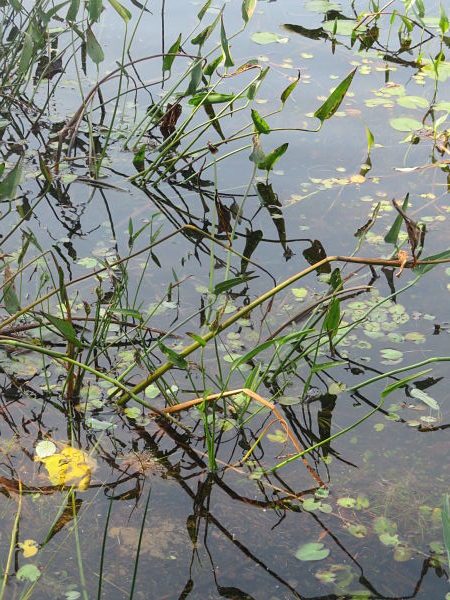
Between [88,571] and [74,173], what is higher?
[74,173]

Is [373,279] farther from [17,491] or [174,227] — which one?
[17,491]

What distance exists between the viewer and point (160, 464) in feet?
6.77

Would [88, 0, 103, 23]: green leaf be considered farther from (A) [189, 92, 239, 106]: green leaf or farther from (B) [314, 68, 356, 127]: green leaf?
(B) [314, 68, 356, 127]: green leaf

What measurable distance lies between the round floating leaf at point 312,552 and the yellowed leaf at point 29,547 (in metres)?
0.54

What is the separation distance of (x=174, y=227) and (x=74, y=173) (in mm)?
503

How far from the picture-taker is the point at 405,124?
3576 mm

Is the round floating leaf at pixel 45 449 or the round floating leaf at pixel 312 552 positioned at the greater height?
the round floating leaf at pixel 45 449

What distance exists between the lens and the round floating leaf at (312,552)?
5.94ft

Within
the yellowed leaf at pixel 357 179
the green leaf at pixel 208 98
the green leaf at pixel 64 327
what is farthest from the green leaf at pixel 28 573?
the yellowed leaf at pixel 357 179

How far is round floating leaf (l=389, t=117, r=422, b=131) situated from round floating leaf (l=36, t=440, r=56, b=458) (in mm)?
2112

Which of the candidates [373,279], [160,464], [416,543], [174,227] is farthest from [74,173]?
[416,543]

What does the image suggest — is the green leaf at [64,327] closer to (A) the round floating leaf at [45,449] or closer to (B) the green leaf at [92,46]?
(A) the round floating leaf at [45,449]

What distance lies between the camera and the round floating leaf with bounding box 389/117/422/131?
3555 millimetres

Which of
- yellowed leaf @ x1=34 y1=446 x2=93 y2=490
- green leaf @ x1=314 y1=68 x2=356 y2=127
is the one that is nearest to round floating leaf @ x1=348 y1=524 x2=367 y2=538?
yellowed leaf @ x1=34 y1=446 x2=93 y2=490
